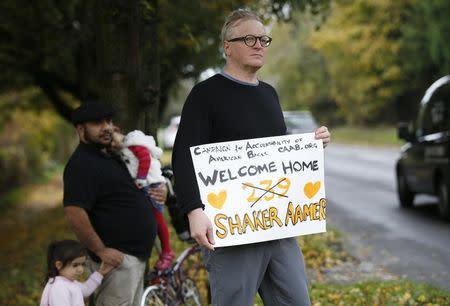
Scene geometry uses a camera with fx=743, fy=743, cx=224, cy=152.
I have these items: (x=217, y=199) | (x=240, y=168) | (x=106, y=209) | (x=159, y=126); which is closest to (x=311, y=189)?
(x=240, y=168)

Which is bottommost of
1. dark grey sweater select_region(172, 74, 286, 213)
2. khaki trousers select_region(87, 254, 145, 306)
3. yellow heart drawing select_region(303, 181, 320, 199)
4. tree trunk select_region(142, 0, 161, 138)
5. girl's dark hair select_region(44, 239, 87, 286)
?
khaki trousers select_region(87, 254, 145, 306)

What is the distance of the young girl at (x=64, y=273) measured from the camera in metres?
4.19

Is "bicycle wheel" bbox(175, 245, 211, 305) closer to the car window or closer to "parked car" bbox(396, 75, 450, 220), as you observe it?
"parked car" bbox(396, 75, 450, 220)

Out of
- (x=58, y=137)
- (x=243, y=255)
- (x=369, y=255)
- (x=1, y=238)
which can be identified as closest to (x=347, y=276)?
(x=369, y=255)

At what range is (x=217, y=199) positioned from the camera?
11.6 ft

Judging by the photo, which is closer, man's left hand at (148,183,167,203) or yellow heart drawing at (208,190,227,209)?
yellow heart drawing at (208,190,227,209)

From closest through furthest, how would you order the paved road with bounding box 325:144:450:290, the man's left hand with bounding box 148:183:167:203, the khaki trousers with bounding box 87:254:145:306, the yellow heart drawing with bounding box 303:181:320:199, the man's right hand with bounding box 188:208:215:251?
the man's right hand with bounding box 188:208:215:251 < the yellow heart drawing with bounding box 303:181:320:199 < the khaki trousers with bounding box 87:254:145:306 < the man's left hand with bounding box 148:183:167:203 < the paved road with bounding box 325:144:450:290

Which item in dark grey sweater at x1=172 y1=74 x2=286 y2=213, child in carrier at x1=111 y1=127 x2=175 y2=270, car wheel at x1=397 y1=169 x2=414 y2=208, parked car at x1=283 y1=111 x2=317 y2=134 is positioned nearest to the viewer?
dark grey sweater at x1=172 y1=74 x2=286 y2=213

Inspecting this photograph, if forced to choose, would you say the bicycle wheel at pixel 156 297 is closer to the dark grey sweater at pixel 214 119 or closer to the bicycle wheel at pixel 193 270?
the bicycle wheel at pixel 193 270

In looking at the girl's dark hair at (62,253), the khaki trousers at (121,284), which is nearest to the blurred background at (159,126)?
Answer: the khaki trousers at (121,284)

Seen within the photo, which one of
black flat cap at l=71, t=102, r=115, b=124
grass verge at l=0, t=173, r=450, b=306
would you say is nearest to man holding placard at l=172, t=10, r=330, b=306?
black flat cap at l=71, t=102, r=115, b=124

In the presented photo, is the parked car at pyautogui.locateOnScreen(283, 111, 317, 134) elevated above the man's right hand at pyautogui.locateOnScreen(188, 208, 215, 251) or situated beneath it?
elevated above

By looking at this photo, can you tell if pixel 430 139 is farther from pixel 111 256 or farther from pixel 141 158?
pixel 111 256

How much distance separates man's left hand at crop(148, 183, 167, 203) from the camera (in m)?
4.99
